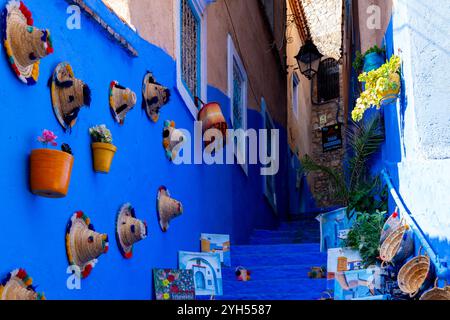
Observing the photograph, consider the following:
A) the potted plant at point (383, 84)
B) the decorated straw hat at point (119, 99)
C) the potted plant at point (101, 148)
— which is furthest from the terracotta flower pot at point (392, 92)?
the potted plant at point (101, 148)

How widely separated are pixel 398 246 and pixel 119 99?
284 cm

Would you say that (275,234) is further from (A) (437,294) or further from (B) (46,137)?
(B) (46,137)

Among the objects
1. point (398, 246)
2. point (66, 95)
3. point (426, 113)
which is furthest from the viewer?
point (426, 113)

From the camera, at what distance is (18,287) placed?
3.74 metres

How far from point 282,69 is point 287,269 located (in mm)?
9773

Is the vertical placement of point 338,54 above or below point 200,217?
above

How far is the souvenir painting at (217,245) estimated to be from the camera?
8234 mm

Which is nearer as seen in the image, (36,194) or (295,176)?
(36,194)

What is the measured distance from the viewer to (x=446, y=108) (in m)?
6.55

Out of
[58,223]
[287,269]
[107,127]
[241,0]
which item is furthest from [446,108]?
[241,0]

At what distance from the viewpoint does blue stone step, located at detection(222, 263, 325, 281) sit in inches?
313

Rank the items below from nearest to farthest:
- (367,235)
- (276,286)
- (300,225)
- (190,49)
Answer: (367,235) < (276,286) < (190,49) < (300,225)

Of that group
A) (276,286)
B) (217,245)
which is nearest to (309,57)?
(217,245)
